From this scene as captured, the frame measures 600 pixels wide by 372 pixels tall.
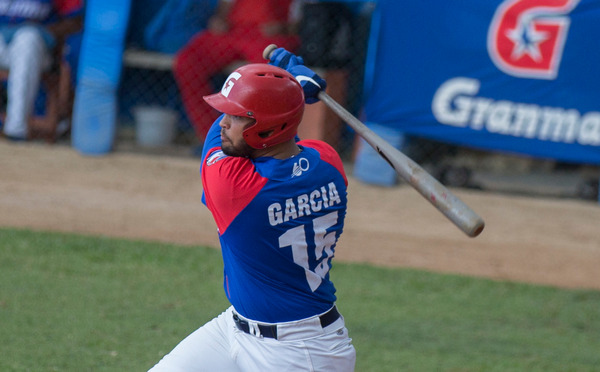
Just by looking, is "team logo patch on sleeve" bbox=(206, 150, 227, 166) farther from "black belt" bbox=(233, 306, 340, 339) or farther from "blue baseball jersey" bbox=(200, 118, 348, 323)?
"black belt" bbox=(233, 306, 340, 339)

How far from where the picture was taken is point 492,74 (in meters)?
7.43

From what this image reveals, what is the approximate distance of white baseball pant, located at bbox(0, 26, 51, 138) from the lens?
7.91m

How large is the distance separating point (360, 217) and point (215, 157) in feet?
14.4

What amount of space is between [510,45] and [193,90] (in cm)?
312

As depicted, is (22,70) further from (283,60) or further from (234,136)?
(234,136)

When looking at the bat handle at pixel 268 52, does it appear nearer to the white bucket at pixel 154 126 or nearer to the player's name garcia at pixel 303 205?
the player's name garcia at pixel 303 205

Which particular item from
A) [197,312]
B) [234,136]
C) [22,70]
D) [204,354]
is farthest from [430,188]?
[22,70]

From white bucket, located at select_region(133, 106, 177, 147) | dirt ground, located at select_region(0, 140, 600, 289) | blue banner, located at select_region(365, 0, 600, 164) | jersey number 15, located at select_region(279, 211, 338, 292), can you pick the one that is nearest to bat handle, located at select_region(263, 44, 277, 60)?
jersey number 15, located at select_region(279, 211, 338, 292)

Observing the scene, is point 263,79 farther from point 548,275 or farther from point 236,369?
point 548,275

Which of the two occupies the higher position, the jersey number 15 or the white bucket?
the jersey number 15

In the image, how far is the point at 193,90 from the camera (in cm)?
832

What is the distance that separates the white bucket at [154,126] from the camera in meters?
8.76

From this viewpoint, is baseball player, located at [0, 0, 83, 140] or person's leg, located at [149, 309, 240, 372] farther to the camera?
baseball player, located at [0, 0, 83, 140]

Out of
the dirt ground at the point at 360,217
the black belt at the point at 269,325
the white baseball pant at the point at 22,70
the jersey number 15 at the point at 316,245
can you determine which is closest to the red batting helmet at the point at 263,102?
the jersey number 15 at the point at 316,245
